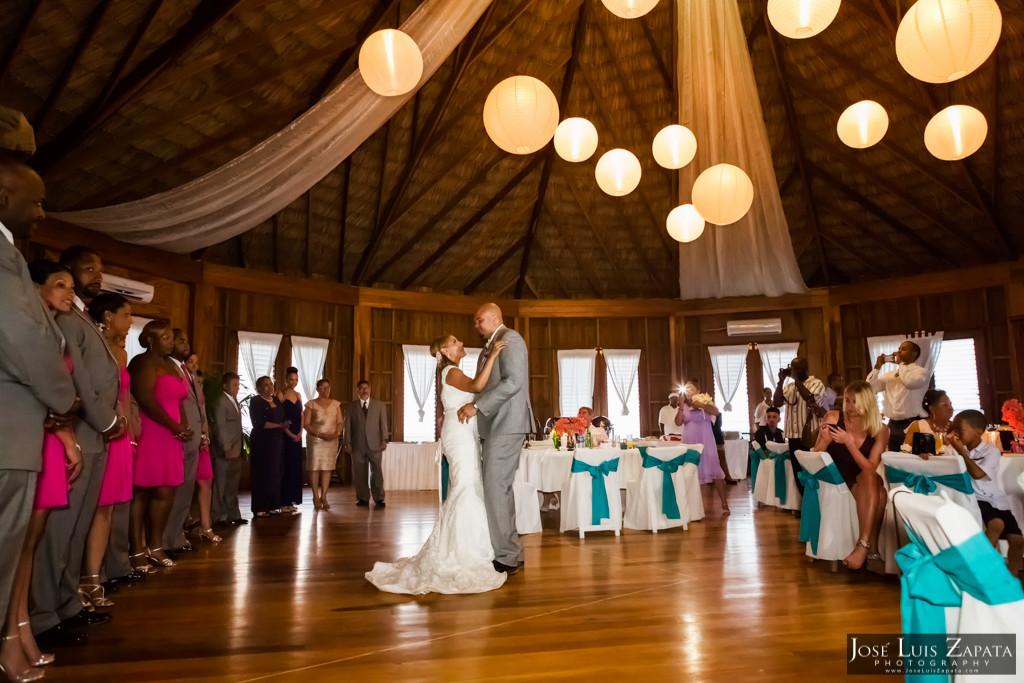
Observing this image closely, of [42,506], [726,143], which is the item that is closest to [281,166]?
[726,143]

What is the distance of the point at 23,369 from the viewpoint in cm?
217

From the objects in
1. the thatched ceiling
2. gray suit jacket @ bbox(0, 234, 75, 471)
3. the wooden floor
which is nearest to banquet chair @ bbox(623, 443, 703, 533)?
the wooden floor

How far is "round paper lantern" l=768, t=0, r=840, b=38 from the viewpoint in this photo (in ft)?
13.4

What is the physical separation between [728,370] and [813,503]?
868cm

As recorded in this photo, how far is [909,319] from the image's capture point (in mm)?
11602

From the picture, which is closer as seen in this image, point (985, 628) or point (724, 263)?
point (985, 628)

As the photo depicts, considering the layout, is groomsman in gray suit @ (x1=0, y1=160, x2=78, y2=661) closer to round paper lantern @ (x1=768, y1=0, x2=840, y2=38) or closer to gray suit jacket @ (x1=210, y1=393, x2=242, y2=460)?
round paper lantern @ (x1=768, y1=0, x2=840, y2=38)

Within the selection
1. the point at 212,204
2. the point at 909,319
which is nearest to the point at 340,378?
the point at 212,204

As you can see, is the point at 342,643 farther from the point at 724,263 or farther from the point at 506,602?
the point at 724,263

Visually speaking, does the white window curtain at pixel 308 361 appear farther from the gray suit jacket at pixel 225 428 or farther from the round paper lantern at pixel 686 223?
the round paper lantern at pixel 686 223

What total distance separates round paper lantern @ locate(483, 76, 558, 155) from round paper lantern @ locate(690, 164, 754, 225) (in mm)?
1433

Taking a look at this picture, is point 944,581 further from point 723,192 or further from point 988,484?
point 723,192

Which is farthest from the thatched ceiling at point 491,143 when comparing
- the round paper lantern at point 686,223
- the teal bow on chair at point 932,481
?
the teal bow on chair at point 932,481

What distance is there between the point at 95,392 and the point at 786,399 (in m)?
6.33
